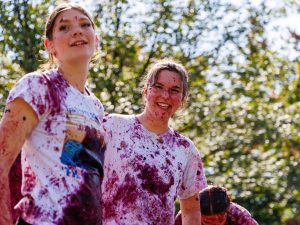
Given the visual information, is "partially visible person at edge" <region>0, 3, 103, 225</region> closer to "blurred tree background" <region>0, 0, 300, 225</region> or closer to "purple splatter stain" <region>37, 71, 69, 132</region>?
"purple splatter stain" <region>37, 71, 69, 132</region>

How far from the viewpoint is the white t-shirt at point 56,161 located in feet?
9.65

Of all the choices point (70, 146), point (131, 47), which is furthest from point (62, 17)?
point (131, 47)

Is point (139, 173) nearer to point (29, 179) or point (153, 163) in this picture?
point (153, 163)

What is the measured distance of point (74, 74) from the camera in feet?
10.5

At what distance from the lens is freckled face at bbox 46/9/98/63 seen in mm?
3156

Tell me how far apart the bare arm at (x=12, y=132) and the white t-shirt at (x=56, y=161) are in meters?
0.03

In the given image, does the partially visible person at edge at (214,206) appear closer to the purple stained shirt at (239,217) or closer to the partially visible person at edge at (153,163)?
the purple stained shirt at (239,217)

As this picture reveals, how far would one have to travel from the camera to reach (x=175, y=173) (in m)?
4.39

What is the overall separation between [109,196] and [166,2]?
8753mm

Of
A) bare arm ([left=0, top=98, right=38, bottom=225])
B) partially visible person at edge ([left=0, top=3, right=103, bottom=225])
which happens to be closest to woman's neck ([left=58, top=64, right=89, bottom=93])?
partially visible person at edge ([left=0, top=3, right=103, bottom=225])

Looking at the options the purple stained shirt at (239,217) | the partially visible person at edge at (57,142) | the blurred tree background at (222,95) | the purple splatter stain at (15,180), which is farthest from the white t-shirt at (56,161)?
the blurred tree background at (222,95)

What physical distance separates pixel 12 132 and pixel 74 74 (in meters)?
0.43

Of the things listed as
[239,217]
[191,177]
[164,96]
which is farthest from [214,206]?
[164,96]

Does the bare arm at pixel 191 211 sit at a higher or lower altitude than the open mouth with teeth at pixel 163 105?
lower
